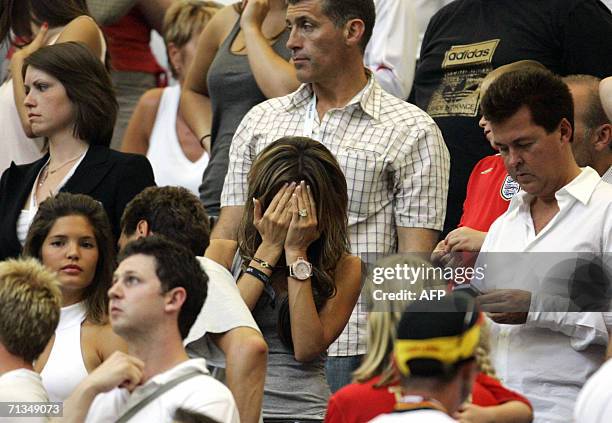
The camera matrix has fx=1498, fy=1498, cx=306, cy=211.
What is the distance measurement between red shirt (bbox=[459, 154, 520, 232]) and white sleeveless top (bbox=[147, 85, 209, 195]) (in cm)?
200

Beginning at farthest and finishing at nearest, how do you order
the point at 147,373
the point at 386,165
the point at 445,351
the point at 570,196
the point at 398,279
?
the point at 386,165
the point at 570,196
the point at 398,279
the point at 147,373
the point at 445,351

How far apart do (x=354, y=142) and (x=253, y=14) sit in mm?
1045

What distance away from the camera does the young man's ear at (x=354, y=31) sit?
601 centimetres

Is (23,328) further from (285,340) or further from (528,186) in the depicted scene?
(528,186)

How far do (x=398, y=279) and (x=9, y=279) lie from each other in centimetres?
120

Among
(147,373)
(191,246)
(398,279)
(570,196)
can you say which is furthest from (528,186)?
(147,373)

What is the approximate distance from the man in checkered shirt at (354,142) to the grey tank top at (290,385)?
434 millimetres

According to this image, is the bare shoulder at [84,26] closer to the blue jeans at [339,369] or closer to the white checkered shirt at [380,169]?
the white checkered shirt at [380,169]

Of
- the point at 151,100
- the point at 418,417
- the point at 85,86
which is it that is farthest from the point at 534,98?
the point at 151,100

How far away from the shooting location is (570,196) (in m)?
5.01

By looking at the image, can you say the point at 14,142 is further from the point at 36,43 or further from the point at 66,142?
the point at 66,142

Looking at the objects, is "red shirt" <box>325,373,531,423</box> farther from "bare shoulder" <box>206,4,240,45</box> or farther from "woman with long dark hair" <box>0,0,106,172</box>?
"bare shoulder" <box>206,4,240,45</box>

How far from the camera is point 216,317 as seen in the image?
4895 mm

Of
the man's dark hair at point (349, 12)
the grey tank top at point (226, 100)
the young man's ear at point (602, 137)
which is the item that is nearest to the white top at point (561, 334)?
the young man's ear at point (602, 137)
